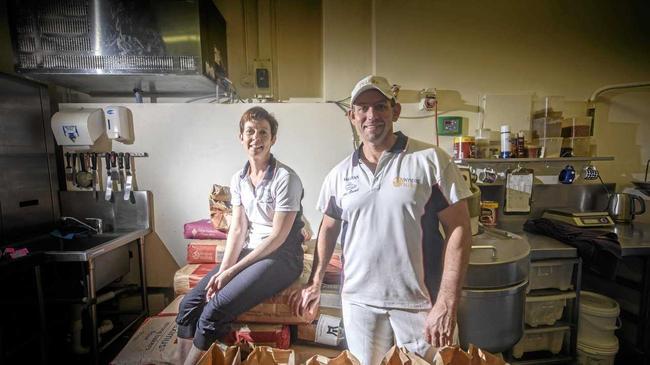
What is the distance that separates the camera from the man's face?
105cm

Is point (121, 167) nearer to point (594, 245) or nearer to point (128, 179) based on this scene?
point (128, 179)

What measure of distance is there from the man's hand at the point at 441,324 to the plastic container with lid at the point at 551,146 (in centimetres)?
173

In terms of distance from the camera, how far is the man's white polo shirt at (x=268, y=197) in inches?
57.1

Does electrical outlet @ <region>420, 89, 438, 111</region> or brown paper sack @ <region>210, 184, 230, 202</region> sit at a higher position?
electrical outlet @ <region>420, 89, 438, 111</region>

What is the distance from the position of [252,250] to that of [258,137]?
2.08 feet

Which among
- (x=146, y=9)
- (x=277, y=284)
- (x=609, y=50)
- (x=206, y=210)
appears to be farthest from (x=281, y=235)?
(x=609, y=50)

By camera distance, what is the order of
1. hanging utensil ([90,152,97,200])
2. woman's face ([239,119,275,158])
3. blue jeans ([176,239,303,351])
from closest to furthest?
blue jeans ([176,239,303,351])
woman's face ([239,119,275,158])
hanging utensil ([90,152,97,200])

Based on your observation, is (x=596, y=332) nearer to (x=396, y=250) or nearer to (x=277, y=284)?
(x=396, y=250)

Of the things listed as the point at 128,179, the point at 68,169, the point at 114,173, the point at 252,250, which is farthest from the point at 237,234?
the point at 68,169

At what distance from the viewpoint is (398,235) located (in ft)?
3.40

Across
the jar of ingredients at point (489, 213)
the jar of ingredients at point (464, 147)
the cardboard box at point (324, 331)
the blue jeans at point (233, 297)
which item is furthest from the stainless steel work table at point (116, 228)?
the jar of ingredients at point (489, 213)

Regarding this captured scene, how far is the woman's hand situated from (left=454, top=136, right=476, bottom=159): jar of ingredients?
1777 mm

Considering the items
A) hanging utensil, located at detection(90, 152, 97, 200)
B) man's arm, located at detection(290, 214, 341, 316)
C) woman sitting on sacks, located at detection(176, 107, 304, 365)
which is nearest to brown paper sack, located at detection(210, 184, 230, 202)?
woman sitting on sacks, located at detection(176, 107, 304, 365)

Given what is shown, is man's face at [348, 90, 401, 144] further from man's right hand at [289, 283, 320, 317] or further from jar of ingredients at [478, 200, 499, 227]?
jar of ingredients at [478, 200, 499, 227]
